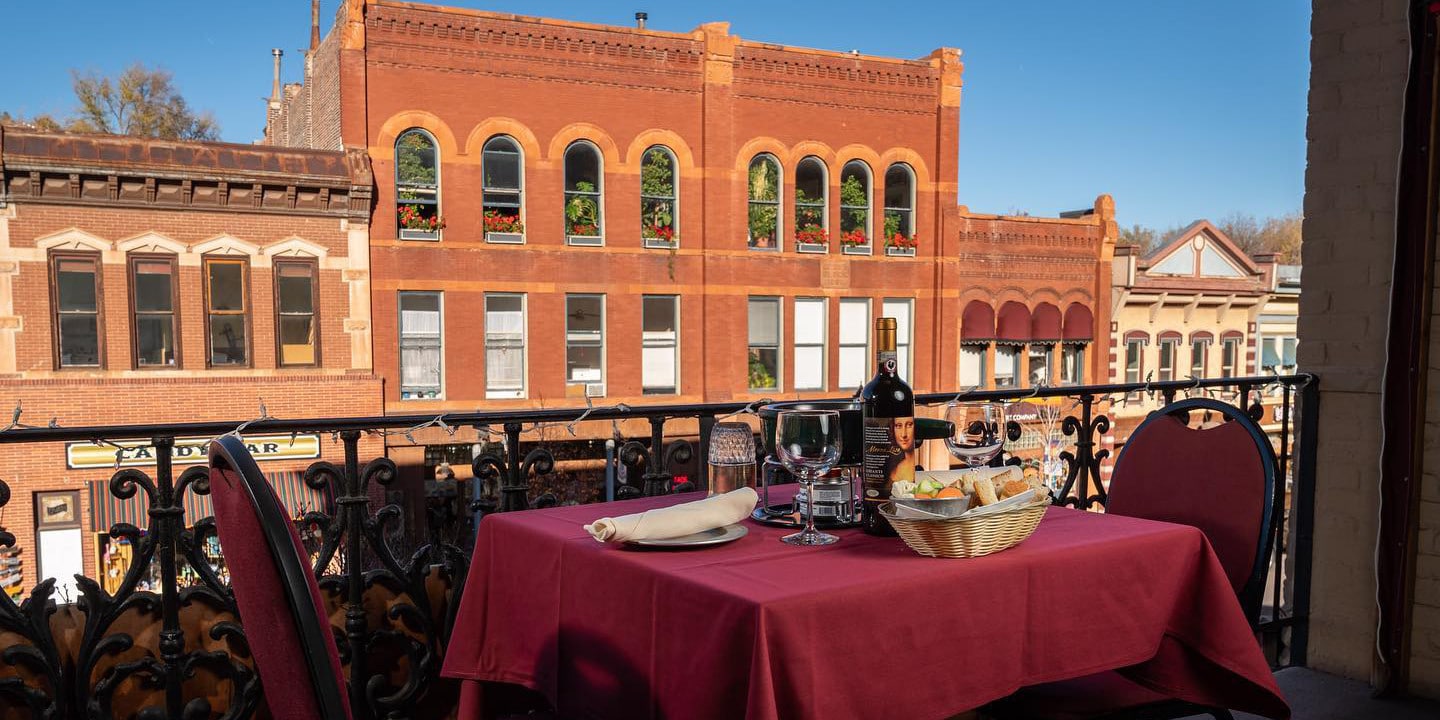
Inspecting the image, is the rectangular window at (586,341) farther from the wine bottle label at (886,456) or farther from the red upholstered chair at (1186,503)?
the wine bottle label at (886,456)

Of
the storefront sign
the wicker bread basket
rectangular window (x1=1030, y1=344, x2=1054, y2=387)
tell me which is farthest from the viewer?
rectangular window (x1=1030, y1=344, x2=1054, y2=387)

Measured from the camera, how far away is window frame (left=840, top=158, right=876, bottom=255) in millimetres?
22188

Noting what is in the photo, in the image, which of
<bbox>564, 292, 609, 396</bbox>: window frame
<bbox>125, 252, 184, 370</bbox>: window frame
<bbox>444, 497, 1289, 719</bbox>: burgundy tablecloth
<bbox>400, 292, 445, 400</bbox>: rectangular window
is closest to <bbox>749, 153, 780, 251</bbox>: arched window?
<bbox>564, 292, 609, 396</bbox>: window frame

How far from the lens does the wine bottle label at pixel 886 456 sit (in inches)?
92.2

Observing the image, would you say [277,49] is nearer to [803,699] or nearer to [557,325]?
[557,325]

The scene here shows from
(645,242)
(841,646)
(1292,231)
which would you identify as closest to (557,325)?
(645,242)

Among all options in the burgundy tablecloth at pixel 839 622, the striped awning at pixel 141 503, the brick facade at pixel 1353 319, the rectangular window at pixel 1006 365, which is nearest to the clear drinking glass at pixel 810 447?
the burgundy tablecloth at pixel 839 622

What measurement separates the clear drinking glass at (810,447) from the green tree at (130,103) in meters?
34.0

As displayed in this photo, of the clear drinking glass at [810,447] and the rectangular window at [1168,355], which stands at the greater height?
the clear drinking glass at [810,447]

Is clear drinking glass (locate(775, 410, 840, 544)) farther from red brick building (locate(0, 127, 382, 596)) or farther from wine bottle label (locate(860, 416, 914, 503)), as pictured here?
red brick building (locate(0, 127, 382, 596))

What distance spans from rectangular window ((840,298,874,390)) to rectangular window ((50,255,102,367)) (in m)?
14.1

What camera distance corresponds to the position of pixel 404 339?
1880 cm

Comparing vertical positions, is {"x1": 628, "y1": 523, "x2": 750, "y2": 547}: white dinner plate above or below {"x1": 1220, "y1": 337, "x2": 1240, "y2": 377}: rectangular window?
above

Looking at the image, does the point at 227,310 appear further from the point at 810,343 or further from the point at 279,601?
the point at 279,601
